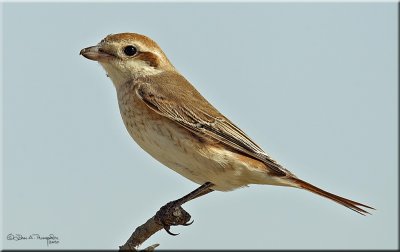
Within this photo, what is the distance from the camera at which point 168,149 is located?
6035 millimetres

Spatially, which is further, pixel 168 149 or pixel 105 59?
pixel 105 59

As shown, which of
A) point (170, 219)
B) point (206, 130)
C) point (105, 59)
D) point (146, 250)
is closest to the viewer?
point (146, 250)

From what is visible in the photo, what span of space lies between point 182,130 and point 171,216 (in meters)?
0.84

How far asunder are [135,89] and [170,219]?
1455 millimetres

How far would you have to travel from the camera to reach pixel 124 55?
6.88 metres

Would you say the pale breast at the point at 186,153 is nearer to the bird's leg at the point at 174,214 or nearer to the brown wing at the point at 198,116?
the brown wing at the point at 198,116

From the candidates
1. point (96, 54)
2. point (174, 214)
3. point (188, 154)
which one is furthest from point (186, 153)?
point (96, 54)

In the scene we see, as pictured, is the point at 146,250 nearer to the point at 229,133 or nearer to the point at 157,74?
the point at 229,133

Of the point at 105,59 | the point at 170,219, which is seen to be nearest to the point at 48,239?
the point at 170,219

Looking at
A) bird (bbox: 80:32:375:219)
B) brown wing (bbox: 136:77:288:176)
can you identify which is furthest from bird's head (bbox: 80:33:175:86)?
brown wing (bbox: 136:77:288:176)

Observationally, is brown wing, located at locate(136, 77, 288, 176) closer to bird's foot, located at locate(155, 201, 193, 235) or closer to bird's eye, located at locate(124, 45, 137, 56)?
bird's eye, located at locate(124, 45, 137, 56)

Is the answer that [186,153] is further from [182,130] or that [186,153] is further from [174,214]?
[174,214]

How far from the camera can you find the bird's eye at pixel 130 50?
6.87 meters

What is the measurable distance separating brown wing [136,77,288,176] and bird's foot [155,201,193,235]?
0.76 metres
